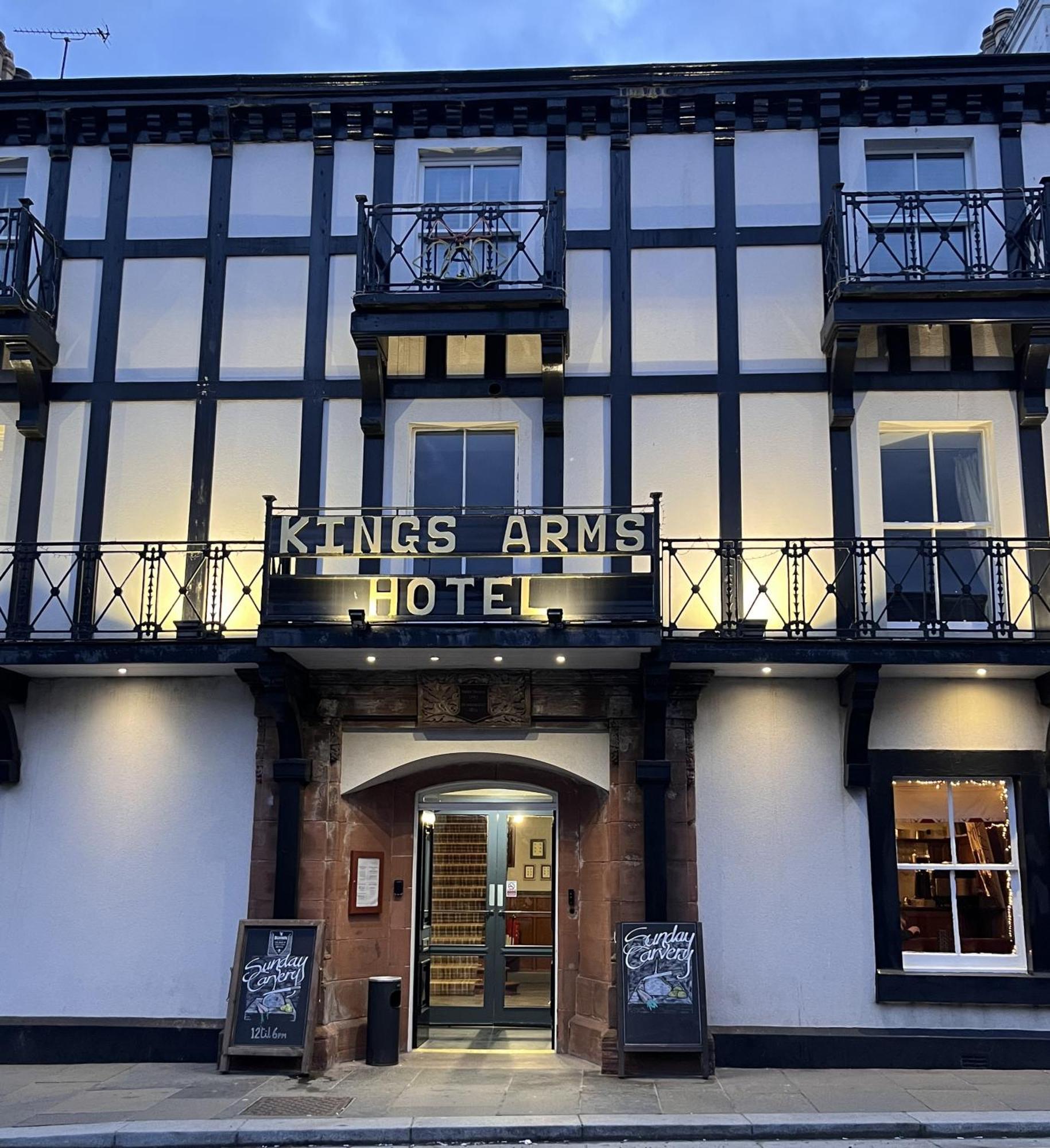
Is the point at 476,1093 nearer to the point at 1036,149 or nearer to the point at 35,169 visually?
the point at 35,169

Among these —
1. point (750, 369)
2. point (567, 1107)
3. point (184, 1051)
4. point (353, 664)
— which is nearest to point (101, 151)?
point (353, 664)

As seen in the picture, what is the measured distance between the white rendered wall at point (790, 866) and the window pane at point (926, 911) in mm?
454

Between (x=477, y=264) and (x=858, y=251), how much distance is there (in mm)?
4108

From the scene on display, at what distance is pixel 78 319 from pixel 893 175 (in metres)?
9.15

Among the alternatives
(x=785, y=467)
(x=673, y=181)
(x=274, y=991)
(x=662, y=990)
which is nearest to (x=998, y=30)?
(x=673, y=181)

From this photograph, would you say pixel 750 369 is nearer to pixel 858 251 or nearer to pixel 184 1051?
pixel 858 251

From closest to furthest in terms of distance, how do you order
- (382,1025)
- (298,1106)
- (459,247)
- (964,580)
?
(298,1106) < (382,1025) < (964,580) < (459,247)

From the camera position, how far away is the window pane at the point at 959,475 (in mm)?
12773

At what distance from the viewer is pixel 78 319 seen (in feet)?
44.2

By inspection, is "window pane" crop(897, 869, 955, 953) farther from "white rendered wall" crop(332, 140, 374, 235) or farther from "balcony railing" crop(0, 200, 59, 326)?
"balcony railing" crop(0, 200, 59, 326)

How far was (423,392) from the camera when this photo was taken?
43.1 feet

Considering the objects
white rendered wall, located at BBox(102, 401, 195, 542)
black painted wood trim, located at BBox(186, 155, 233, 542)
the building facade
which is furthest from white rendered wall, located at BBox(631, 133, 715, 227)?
white rendered wall, located at BBox(102, 401, 195, 542)

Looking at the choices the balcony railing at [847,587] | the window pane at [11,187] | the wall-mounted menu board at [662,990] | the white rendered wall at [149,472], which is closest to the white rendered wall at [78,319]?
the white rendered wall at [149,472]

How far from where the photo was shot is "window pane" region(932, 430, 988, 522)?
41.9ft
